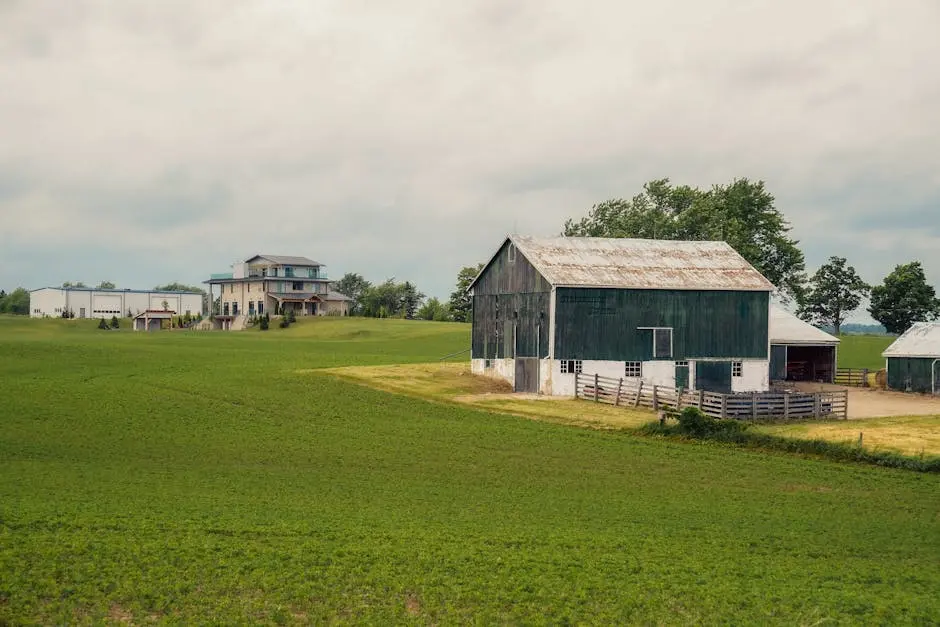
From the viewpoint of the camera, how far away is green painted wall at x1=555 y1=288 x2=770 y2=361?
54062 mm

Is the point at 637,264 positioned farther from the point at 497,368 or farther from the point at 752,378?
the point at 497,368

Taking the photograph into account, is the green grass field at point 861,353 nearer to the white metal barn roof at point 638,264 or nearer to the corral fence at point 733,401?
the white metal barn roof at point 638,264

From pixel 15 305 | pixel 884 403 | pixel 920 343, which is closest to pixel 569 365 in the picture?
pixel 884 403

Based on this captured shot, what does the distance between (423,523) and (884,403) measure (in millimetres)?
41426

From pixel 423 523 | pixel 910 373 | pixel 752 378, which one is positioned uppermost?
pixel 910 373

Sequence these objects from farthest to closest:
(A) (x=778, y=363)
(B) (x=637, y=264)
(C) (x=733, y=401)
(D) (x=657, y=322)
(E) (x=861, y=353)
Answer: (E) (x=861, y=353) → (A) (x=778, y=363) → (B) (x=637, y=264) → (D) (x=657, y=322) → (C) (x=733, y=401)

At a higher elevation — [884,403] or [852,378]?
[852,378]

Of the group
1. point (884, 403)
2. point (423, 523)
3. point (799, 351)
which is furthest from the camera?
point (799, 351)

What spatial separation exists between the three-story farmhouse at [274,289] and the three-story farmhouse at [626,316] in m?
78.2

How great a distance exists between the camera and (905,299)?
105 meters

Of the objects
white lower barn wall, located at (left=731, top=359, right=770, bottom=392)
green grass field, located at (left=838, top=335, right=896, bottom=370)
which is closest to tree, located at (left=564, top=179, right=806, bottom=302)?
green grass field, located at (left=838, top=335, right=896, bottom=370)

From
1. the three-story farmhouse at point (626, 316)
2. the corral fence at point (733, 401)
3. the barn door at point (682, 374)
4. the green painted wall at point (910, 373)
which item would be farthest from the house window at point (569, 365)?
the green painted wall at point (910, 373)

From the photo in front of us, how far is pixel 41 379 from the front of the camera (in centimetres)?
4959

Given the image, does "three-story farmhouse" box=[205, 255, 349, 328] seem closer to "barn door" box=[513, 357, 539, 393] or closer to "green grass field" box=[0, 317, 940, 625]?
"barn door" box=[513, 357, 539, 393]
